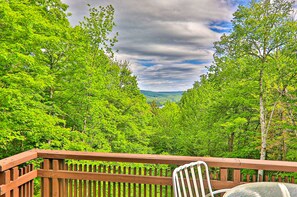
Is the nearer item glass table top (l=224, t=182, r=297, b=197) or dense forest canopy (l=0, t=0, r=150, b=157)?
glass table top (l=224, t=182, r=297, b=197)

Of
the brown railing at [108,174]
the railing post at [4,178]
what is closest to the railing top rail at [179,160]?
the brown railing at [108,174]

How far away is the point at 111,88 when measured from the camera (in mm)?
11805

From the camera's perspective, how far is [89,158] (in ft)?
6.95

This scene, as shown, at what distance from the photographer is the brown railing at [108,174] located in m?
1.92

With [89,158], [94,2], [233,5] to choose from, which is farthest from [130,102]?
[89,158]

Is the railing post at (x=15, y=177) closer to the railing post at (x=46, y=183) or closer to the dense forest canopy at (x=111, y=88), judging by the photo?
the railing post at (x=46, y=183)

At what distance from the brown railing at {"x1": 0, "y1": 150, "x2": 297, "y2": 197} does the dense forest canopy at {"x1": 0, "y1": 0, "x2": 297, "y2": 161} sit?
419cm

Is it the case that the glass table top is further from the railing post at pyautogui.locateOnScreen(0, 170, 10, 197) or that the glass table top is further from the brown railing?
the railing post at pyautogui.locateOnScreen(0, 170, 10, 197)

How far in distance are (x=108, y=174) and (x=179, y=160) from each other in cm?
60

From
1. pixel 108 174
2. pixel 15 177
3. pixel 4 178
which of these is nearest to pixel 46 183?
pixel 15 177

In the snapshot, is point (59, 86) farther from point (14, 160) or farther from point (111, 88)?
point (14, 160)

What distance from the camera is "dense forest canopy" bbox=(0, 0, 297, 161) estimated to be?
6.36 metres

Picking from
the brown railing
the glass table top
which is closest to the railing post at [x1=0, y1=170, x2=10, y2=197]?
the brown railing

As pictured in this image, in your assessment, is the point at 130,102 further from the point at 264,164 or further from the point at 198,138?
the point at 264,164
